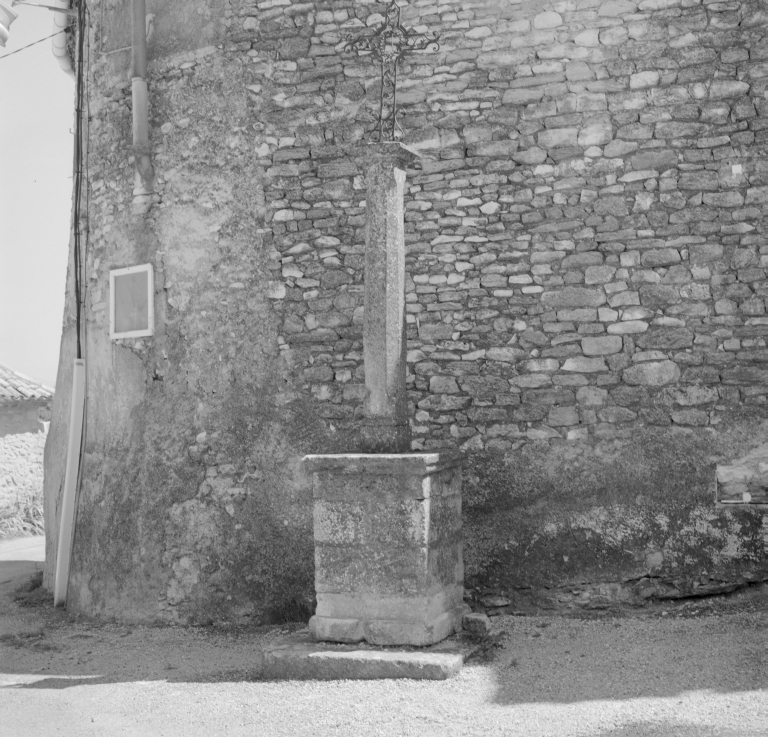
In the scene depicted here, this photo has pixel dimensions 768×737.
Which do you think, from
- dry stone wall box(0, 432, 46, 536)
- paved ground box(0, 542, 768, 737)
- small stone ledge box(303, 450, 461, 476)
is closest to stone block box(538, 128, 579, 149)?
small stone ledge box(303, 450, 461, 476)

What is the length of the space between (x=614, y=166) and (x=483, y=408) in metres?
1.90

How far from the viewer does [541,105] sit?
6.54 metres

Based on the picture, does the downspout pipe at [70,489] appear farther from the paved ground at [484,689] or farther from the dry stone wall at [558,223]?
the dry stone wall at [558,223]

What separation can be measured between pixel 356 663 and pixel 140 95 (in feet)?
16.4

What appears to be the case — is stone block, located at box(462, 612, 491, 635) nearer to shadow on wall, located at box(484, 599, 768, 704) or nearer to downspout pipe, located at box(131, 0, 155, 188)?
shadow on wall, located at box(484, 599, 768, 704)

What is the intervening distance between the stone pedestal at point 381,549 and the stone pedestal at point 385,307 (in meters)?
0.30

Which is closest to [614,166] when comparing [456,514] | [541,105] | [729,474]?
[541,105]

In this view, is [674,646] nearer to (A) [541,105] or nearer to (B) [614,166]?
(B) [614,166]

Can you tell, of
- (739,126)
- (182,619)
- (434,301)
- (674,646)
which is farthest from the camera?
(182,619)

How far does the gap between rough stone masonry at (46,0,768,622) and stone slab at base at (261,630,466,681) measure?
1423 millimetres

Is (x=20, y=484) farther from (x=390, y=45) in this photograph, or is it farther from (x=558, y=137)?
(x=558, y=137)

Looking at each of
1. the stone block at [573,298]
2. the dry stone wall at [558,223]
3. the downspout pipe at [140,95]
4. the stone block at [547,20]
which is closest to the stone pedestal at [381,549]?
the dry stone wall at [558,223]

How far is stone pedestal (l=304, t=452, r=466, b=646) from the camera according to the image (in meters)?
5.23

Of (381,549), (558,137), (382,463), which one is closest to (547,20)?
(558,137)
